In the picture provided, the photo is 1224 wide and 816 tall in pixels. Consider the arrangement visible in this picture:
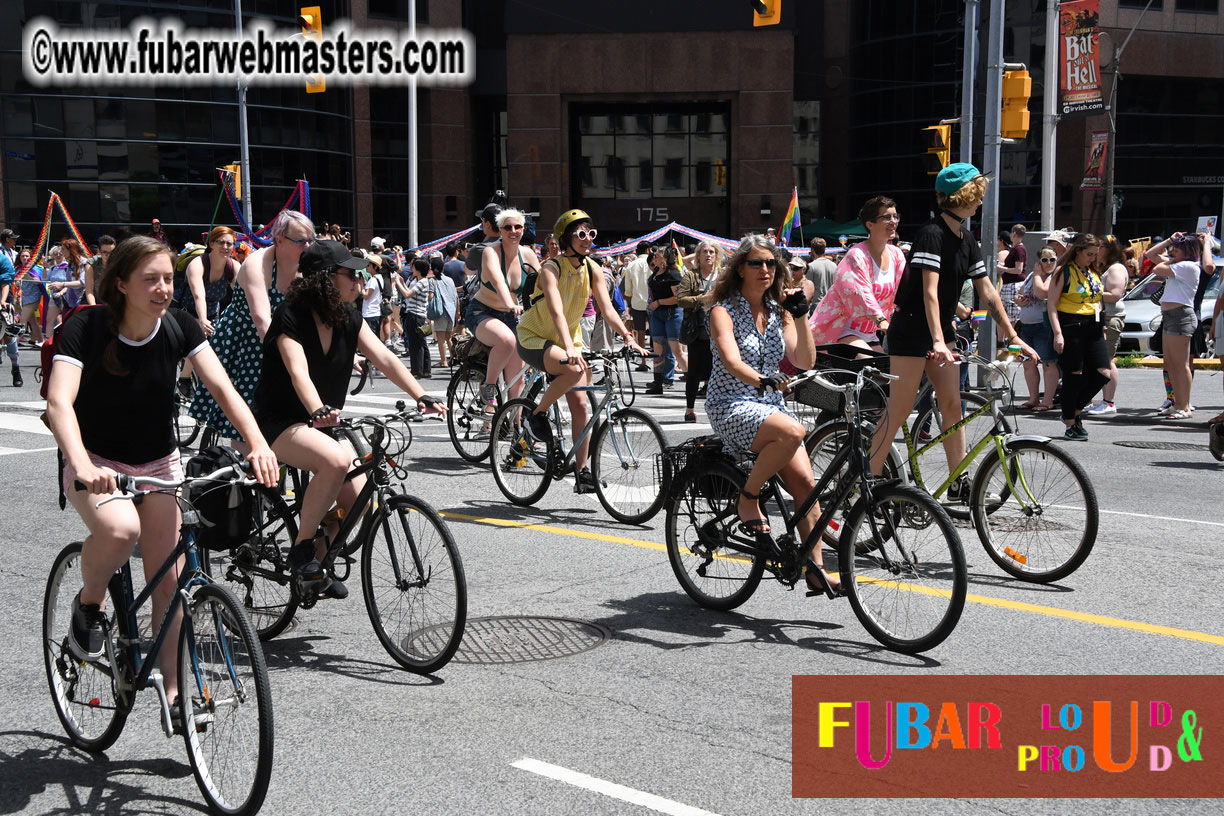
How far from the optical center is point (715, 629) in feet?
19.5

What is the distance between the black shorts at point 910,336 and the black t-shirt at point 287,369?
3097 millimetres

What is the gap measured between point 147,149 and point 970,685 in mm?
44392

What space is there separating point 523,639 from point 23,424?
31.1 ft

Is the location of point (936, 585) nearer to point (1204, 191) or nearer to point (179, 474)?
point (179, 474)

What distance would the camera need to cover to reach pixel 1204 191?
57719 millimetres

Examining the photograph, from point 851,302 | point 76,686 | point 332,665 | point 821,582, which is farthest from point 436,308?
point 76,686

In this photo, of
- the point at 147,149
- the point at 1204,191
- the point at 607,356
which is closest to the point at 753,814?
the point at 607,356

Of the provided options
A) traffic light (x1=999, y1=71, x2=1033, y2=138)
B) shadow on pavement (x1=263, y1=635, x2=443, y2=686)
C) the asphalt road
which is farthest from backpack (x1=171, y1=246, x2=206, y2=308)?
traffic light (x1=999, y1=71, x2=1033, y2=138)

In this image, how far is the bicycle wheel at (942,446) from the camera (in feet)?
22.3

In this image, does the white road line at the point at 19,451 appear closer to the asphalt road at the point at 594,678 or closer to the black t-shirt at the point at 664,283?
the asphalt road at the point at 594,678

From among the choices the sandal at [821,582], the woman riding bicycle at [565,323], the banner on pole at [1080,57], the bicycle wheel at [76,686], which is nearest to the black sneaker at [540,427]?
the woman riding bicycle at [565,323]

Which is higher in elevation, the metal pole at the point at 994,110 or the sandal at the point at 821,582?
the metal pole at the point at 994,110

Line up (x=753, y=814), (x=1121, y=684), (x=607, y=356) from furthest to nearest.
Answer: (x=607, y=356) < (x=1121, y=684) < (x=753, y=814)

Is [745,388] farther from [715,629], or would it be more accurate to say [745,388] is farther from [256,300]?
[256,300]
